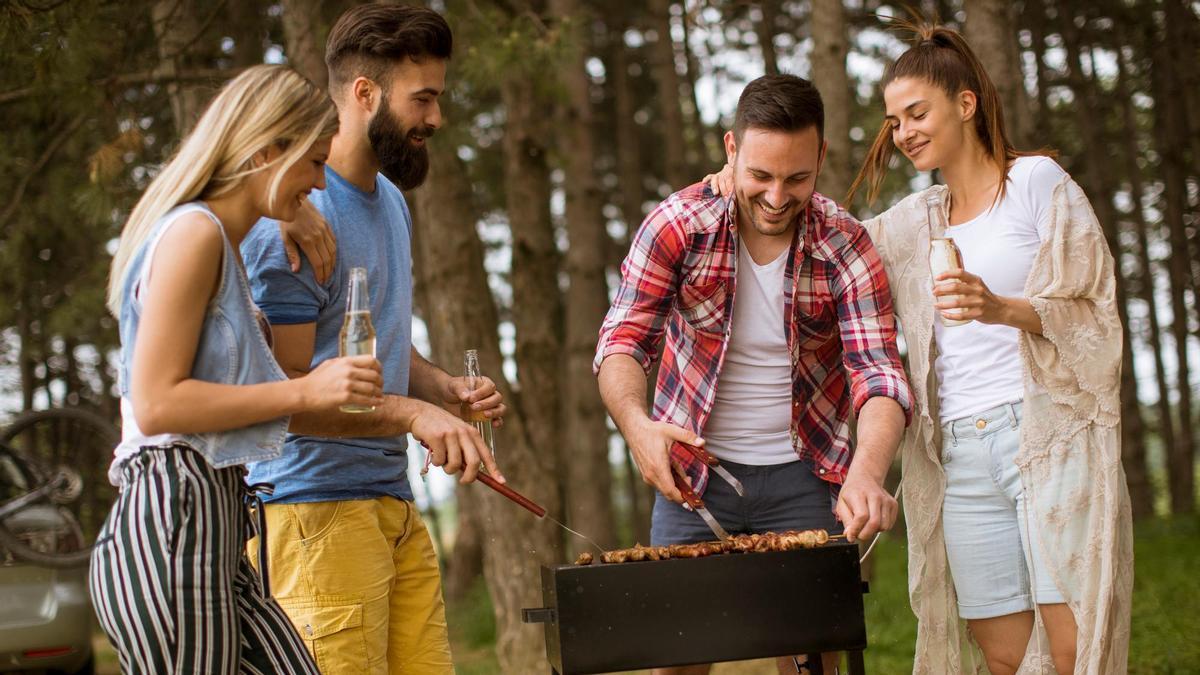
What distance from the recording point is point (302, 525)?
3084 millimetres

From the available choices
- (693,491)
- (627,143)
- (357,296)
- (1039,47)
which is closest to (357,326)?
(357,296)

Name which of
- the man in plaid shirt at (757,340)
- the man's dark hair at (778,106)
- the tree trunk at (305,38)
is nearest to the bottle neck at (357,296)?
the man in plaid shirt at (757,340)

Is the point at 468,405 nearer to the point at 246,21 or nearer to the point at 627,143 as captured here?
the point at 246,21

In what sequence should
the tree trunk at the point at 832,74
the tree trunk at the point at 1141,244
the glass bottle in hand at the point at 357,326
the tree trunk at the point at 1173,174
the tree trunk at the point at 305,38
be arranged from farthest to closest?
the tree trunk at the point at 1141,244, the tree trunk at the point at 1173,174, the tree trunk at the point at 305,38, the tree trunk at the point at 832,74, the glass bottle in hand at the point at 357,326

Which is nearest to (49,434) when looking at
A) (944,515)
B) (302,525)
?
(302,525)

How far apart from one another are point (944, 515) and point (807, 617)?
760 mm

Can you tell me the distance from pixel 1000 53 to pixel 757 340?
3.36m

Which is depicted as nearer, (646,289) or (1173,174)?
(646,289)

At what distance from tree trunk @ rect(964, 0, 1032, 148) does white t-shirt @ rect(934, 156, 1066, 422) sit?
2829mm

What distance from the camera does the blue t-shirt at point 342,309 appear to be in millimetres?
2957

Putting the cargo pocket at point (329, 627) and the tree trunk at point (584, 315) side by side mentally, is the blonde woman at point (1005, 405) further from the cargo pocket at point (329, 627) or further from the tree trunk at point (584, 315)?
the tree trunk at point (584, 315)

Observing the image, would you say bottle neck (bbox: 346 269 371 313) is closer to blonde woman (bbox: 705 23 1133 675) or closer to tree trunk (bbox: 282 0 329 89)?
blonde woman (bbox: 705 23 1133 675)

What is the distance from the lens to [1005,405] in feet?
12.1

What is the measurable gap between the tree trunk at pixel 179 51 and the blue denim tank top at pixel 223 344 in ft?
16.6
